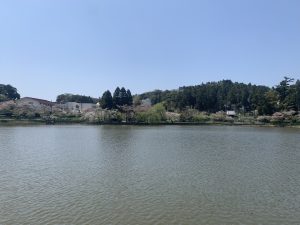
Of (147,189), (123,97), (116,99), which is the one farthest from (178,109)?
(147,189)

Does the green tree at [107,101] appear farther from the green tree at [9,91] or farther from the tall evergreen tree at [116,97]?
the green tree at [9,91]

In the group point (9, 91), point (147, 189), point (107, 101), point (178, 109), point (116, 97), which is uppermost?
point (9, 91)

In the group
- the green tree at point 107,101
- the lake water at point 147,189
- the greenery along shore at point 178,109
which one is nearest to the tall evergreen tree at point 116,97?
the greenery along shore at point 178,109

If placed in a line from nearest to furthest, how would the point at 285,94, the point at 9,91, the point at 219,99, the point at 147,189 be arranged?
the point at 147,189
the point at 285,94
the point at 219,99
the point at 9,91

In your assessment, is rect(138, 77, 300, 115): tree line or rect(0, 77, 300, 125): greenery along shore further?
rect(138, 77, 300, 115): tree line

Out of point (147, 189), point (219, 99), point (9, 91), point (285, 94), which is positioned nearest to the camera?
point (147, 189)

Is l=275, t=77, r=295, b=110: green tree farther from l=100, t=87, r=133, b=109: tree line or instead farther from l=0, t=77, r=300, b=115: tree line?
l=100, t=87, r=133, b=109: tree line

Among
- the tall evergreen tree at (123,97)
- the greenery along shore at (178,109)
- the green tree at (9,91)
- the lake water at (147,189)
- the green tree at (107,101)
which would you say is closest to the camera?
the lake water at (147,189)

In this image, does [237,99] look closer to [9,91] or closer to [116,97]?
[116,97]

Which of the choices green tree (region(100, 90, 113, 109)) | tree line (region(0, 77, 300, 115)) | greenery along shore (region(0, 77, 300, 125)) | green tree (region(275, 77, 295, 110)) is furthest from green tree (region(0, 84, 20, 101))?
green tree (region(275, 77, 295, 110))

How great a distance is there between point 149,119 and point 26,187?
1741 inches

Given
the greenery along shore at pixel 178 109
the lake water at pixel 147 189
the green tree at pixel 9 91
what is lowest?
the lake water at pixel 147 189

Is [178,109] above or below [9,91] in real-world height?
below

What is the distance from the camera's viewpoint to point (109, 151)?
1902 cm
